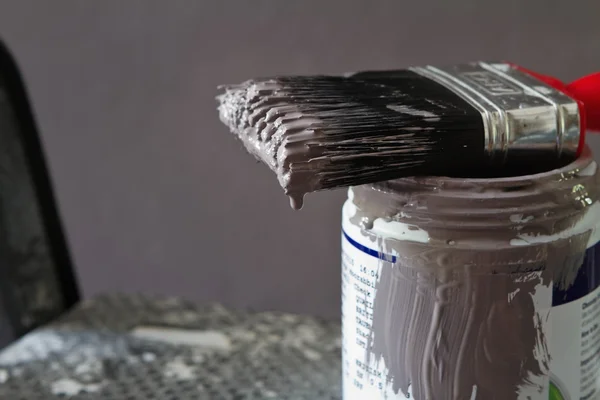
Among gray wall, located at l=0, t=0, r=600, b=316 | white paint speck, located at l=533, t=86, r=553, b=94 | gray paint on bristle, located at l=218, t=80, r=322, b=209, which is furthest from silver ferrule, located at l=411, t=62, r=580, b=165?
gray wall, located at l=0, t=0, r=600, b=316

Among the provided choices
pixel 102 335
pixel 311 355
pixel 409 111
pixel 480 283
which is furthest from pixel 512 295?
pixel 102 335

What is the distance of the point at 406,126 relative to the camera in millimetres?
421

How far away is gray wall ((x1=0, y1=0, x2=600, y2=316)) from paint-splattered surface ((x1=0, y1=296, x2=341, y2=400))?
0.14 m

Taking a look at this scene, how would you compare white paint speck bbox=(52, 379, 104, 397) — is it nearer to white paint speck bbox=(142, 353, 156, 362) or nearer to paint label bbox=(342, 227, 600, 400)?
white paint speck bbox=(142, 353, 156, 362)

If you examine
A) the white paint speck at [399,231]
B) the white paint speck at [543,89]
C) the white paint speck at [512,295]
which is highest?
the white paint speck at [543,89]

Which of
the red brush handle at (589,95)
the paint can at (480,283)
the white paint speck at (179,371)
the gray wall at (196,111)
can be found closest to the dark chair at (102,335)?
the white paint speck at (179,371)

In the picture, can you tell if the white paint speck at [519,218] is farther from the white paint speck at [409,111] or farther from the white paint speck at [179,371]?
the white paint speck at [179,371]

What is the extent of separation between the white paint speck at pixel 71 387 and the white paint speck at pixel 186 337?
0.33 ft

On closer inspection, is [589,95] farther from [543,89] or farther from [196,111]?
[196,111]

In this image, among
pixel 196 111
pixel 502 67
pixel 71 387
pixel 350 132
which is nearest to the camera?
pixel 350 132

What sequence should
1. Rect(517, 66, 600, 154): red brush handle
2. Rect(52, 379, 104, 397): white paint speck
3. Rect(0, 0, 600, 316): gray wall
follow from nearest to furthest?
Rect(517, 66, 600, 154): red brush handle < Rect(52, 379, 104, 397): white paint speck < Rect(0, 0, 600, 316): gray wall

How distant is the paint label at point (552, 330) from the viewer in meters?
0.45

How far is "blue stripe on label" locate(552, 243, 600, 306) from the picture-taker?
0.44 m

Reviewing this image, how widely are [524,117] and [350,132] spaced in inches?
4.5
